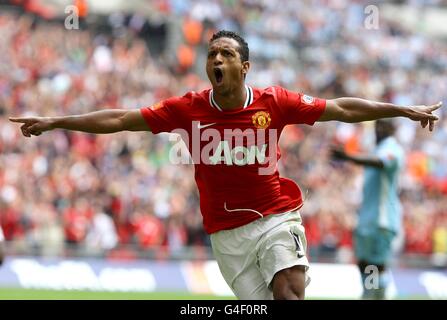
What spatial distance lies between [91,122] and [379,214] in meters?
5.23

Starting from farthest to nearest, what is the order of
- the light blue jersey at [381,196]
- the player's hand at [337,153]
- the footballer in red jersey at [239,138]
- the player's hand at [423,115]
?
the light blue jersey at [381,196]
the player's hand at [337,153]
the player's hand at [423,115]
the footballer in red jersey at [239,138]

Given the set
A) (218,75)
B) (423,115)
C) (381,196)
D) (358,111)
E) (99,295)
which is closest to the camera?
(218,75)

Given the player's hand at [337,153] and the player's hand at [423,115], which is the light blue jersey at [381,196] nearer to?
the player's hand at [337,153]

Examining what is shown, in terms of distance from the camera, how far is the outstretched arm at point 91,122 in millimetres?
8391

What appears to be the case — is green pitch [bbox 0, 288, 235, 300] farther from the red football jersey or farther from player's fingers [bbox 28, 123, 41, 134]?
the red football jersey

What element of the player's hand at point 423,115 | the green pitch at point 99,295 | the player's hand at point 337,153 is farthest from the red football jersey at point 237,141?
the green pitch at point 99,295

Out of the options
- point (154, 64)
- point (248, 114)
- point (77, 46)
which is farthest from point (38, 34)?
point (248, 114)

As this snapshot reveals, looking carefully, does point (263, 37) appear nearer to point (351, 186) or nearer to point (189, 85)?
point (189, 85)

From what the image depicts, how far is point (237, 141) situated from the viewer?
27.5 feet

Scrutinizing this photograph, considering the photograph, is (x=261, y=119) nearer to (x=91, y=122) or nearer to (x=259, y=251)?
(x=259, y=251)

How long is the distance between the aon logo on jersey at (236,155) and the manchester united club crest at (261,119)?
16 cm

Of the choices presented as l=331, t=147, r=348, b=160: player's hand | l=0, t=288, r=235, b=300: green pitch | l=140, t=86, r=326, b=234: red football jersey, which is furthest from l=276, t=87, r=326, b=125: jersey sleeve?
l=0, t=288, r=235, b=300: green pitch

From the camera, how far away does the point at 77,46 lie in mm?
23312

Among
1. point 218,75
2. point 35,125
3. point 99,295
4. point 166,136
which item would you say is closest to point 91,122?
point 35,125
